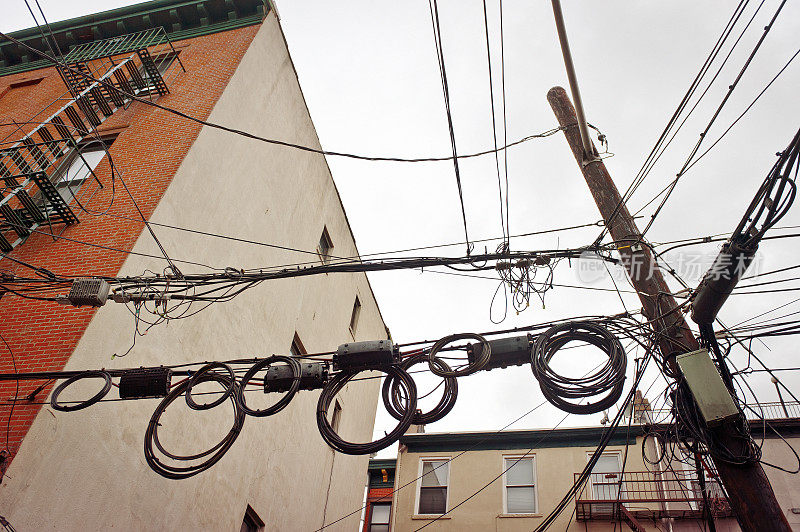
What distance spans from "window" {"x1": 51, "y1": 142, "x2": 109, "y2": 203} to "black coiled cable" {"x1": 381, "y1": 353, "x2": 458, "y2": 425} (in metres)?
8.57

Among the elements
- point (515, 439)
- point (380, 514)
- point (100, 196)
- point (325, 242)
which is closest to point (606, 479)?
point (515, 439)

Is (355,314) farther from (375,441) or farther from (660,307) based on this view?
(660,307)

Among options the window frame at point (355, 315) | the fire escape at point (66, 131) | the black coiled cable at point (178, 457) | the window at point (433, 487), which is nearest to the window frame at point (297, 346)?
the window frame at point (355, 315)

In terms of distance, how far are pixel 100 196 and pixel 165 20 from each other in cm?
871

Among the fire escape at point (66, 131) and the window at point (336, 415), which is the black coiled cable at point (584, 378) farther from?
the window at point (336, 415)

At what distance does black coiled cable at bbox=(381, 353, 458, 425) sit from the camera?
231 inches

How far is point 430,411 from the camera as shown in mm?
5902

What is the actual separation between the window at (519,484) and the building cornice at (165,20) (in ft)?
A: 52.5

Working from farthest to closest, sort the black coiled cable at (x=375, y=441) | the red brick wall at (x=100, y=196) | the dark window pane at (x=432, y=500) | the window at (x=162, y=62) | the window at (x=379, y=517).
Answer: the window at (x=379, y=517) → the dark window pane at (x=432, y=500) → the window at (x=162, y=62) → the red brick wall at (x=100, y=196) → the black coiled cable at (x=375, y=441)

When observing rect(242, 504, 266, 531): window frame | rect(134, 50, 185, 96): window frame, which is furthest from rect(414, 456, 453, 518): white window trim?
rect(134, 50, 185, 96): window frame

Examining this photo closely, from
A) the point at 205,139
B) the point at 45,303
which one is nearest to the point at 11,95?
the point at 205,139

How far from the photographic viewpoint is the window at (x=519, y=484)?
15.9 metres

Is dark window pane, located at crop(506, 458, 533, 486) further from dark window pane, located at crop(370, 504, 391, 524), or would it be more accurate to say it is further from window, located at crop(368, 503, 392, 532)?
dark window pane, located at crop(370, 504, 391, 524)

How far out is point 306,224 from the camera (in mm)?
15234
